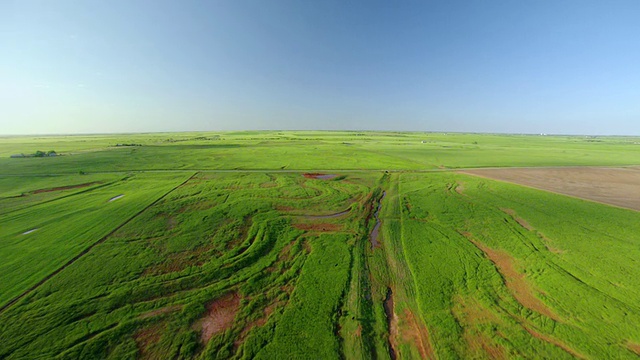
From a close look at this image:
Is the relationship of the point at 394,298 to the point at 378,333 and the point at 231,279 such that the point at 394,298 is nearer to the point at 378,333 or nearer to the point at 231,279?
the point at 378,333

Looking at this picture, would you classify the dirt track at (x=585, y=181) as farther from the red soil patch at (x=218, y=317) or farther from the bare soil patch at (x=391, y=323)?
the red soil patch at (x=218, y=317)

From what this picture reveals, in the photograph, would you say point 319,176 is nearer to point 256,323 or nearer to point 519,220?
point 519,220

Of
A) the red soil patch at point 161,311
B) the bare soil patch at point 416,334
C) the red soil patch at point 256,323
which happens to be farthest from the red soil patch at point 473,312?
the red soil patch at point 161,311

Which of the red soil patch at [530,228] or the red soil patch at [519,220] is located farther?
the red soil patch at [519,220]

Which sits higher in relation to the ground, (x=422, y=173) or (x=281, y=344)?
(x=422, y=173)

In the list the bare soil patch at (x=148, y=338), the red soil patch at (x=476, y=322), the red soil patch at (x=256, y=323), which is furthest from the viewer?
the red soil patch at (x=256, y=323)

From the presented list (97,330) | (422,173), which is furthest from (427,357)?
(422,173)
